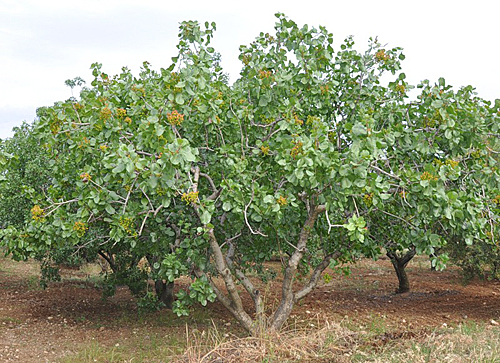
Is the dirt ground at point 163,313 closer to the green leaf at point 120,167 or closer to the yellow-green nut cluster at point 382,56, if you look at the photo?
the green leaf at point 120,167

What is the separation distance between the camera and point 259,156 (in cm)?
596

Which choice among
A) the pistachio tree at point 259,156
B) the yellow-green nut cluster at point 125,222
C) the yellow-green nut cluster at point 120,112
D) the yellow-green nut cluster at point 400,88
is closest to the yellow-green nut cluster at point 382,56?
the pistachio tree at point 259,156

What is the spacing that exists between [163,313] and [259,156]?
4.94 m

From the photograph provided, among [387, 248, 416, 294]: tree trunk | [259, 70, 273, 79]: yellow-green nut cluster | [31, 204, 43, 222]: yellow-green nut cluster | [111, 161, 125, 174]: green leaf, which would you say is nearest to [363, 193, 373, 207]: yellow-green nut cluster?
[259, 70, 273, 79]: yellow-green nut cluster

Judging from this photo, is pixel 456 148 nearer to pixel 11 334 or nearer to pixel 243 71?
pixel 243 71

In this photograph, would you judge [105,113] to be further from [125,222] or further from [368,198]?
[368,198]

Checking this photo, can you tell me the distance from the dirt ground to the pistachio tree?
1132 millimetres

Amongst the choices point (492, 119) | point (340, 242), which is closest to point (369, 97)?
point (492, 119)

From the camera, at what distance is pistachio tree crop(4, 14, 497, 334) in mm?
4953

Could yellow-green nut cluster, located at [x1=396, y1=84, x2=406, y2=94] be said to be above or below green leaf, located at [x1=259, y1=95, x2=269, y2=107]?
above

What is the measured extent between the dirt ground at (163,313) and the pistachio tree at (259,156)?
44.6 inches

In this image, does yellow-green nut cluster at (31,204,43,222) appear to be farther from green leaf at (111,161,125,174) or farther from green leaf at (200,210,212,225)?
green leaf at (200,210,212,225)

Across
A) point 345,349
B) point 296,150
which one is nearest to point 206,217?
point 296,150

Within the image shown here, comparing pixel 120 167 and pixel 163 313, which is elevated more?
pixel 120 167
